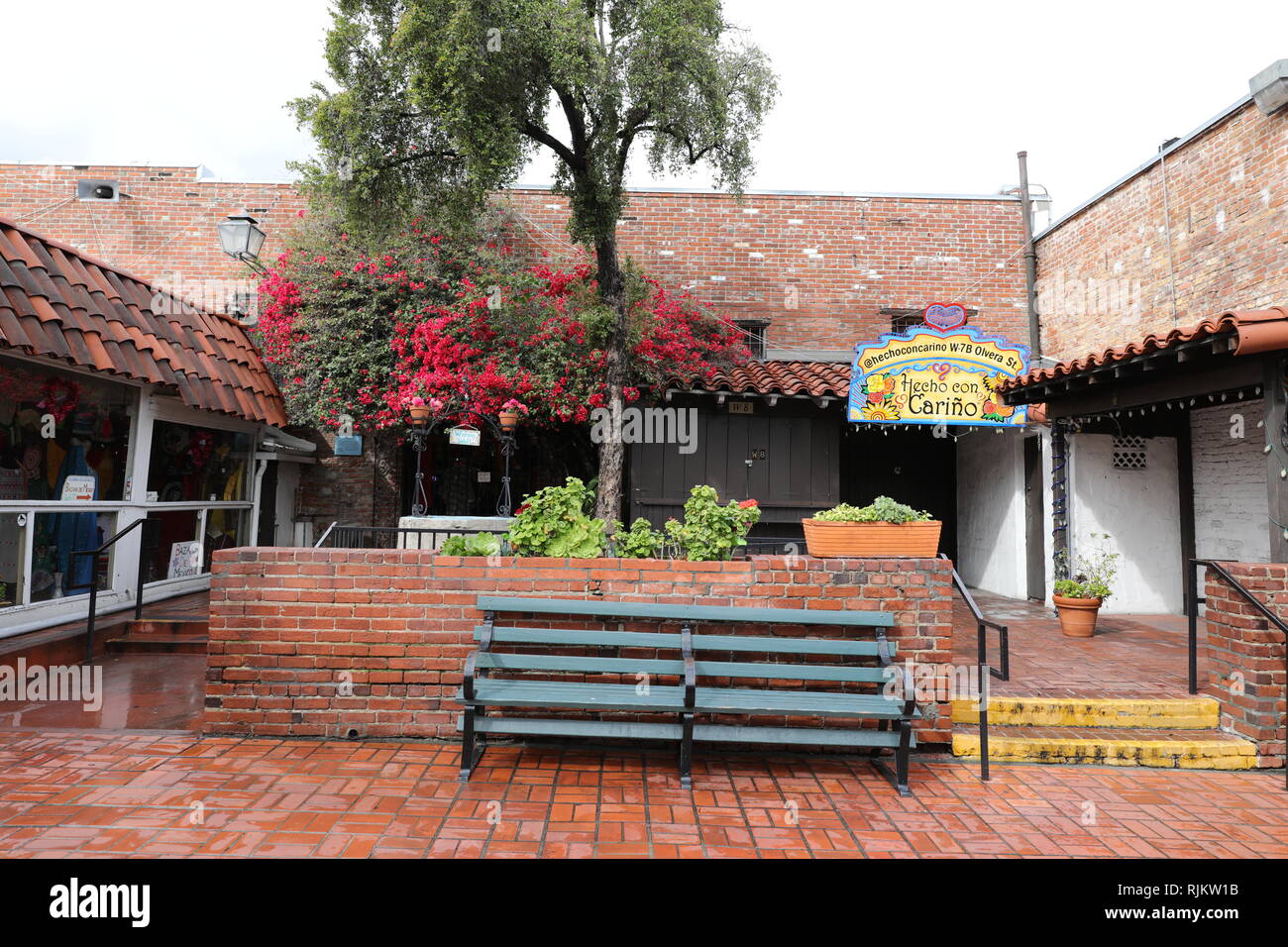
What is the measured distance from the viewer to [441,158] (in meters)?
7.32

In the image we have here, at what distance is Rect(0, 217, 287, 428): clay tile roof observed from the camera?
18.9 ft

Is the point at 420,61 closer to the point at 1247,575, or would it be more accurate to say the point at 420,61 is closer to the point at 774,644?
the point at 774,644

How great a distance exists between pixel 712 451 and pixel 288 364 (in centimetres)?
612

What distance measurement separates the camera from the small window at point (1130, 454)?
336 inches

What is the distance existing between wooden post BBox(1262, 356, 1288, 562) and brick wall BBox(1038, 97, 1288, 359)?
128 inches

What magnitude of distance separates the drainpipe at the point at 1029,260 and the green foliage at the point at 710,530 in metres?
9.32

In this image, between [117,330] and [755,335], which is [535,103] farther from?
[755,335]

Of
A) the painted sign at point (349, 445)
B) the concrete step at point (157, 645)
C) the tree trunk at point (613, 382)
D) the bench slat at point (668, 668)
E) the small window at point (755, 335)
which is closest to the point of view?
the bench slat at point (668, 668)

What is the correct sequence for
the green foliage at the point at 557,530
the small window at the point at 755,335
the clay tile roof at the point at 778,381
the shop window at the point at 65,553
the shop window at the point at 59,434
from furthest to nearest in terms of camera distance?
the small window at the point at 755,335, the clay tile roof at the point at 778,381, the shop window at the point at 65,553, the shop window at the point at 59,434, the green foliage at the point at 557,530

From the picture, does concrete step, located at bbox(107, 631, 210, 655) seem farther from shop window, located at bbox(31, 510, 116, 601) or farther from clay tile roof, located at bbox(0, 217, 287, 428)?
clay tile roof, located at bbox(0, 217, 287, 428)

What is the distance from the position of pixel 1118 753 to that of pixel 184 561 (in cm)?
980

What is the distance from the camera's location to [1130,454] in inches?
337

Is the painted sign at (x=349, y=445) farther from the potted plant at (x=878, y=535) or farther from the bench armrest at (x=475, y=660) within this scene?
the potted plant at (x=878, y=535)

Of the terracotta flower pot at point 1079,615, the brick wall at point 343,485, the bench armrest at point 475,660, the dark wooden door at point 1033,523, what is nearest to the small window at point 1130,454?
the dark wooden door at point 1033,523
